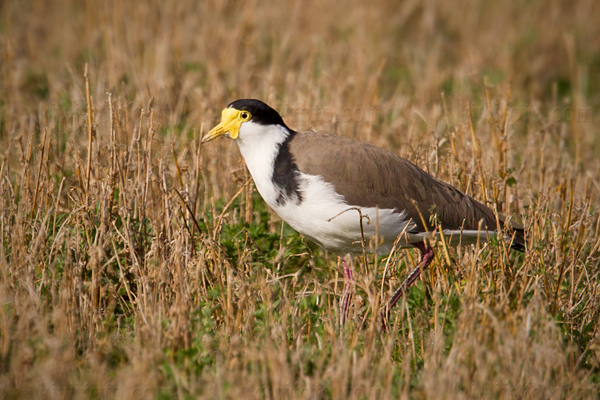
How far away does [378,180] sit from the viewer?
13.5 ft

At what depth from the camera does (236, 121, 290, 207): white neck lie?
402 cm

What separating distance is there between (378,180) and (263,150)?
0.73m

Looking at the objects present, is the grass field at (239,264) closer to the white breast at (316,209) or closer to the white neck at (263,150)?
the white breast at (316,209)

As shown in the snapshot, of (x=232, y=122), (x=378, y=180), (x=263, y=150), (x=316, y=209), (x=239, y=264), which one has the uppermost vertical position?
(x=232, y=122)

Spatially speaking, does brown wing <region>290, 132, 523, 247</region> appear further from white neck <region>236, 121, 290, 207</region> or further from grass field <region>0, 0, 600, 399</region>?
grass field <region>0, 0, 600, 399</region>

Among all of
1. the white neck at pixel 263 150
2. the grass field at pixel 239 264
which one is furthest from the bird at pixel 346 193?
the grass field at pixel 239 264

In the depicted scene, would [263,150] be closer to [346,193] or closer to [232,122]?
[232,122]

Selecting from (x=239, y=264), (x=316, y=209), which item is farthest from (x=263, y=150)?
(x=239, y=264)

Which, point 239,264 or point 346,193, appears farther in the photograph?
point 239,264

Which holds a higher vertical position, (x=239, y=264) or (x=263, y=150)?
(x=263, y=150)

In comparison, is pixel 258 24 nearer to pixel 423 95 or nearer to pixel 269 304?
pixel 423 95

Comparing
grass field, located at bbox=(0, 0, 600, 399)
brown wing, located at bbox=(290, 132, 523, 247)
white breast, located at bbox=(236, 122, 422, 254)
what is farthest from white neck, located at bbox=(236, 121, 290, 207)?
grass field, located at bbox=(0, 0, 600, 399)

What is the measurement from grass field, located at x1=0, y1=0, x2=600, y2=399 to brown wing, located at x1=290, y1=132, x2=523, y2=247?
0.31m

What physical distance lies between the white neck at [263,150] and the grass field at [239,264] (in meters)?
0.38
